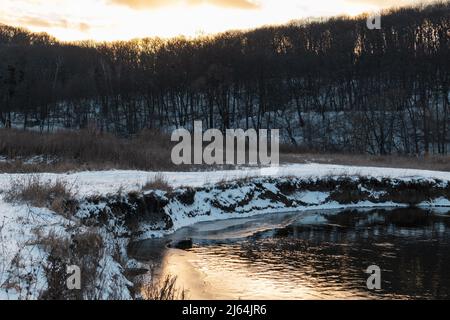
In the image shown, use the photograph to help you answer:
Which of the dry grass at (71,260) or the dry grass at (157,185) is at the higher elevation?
the dry grass at (157,185)

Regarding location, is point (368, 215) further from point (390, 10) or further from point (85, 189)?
point (390, 10)

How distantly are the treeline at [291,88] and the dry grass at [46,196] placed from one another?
54.4 meters

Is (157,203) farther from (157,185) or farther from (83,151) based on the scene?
(83,151)

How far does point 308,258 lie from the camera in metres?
14.4

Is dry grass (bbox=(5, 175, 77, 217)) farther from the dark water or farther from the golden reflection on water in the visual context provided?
the golden reflection on water

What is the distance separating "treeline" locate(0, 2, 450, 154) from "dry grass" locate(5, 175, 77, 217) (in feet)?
179

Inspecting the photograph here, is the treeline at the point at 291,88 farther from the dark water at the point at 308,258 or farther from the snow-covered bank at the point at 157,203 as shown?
the dark water at the point at 308,258

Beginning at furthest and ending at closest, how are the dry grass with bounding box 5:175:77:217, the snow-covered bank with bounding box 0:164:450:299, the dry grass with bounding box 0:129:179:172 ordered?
1. the dry grass with bounding box 0:129:179:172
2. the dry grass with bounding box 5:175:77:217
3. the snow-covered bank with bounding box 0:164:450:299

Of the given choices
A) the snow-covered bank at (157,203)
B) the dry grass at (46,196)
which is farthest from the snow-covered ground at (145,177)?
the dry grass at (46,196)

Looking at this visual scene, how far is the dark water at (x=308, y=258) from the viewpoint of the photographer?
36.8 ft

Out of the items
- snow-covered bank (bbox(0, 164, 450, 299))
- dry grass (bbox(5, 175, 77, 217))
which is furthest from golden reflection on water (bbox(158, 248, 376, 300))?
dry grass (bbox(5, 175, 77, 217))

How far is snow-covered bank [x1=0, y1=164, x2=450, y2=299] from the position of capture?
27.7ft

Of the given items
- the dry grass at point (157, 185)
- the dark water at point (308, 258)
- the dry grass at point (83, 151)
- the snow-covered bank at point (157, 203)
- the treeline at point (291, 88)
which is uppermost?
the treeline at point (291, 88)
